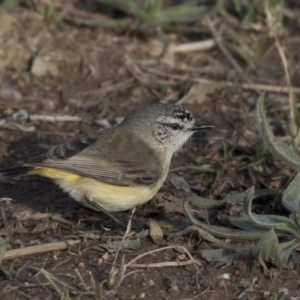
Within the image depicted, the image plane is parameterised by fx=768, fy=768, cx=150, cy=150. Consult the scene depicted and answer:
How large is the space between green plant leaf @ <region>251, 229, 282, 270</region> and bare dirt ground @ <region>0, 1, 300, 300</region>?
9cm

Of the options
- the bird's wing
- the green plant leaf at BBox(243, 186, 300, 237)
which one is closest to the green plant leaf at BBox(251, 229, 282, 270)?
the green plant leaf at BBox(243, 186, 300, 237)

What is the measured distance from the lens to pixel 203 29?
939cm

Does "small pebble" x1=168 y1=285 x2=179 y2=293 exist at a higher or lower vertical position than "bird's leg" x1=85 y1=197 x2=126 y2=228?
higher

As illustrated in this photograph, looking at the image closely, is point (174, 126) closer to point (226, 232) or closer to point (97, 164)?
point (97, 164)

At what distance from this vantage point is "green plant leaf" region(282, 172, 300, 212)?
5.97 metres

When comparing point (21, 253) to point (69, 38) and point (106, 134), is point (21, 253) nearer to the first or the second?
point (106, 134)

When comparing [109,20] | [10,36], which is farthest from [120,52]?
[10,36]

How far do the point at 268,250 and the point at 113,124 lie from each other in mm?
2975

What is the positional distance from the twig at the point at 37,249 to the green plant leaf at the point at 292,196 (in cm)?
168

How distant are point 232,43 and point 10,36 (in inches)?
105

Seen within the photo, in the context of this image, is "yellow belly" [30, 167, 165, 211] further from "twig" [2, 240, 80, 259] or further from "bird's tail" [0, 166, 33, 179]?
"twig" [2, 240, 80, 259]

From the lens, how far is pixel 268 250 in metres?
5.27

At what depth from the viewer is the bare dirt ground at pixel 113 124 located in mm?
5281

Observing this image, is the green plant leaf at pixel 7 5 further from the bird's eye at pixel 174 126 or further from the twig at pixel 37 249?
the twig at pixel 37 249
